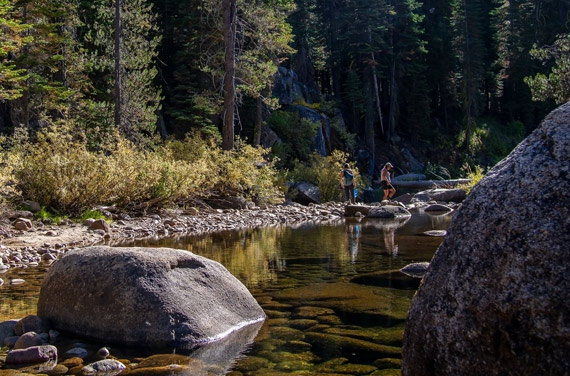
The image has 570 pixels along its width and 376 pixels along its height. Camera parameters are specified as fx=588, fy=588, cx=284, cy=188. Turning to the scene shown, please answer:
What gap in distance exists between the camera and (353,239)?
1287cm

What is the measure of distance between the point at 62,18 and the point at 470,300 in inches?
866

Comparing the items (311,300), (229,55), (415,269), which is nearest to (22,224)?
(311,300)

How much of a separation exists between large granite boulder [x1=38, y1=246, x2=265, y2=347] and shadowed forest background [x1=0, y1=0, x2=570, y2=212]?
6796 millimetres

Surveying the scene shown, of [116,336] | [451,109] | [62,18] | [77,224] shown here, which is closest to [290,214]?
[77,224]

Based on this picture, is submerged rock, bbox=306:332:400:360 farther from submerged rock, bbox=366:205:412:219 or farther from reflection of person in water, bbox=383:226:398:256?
submerged rock, bbox=366:205:412:219

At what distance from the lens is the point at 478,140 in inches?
1817

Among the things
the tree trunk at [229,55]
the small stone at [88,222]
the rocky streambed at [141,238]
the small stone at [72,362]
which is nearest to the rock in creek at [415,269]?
the rocky streambed at [141,238]

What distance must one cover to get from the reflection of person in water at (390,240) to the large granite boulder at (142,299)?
5356 millimetres

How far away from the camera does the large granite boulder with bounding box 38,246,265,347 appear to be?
16.6ft

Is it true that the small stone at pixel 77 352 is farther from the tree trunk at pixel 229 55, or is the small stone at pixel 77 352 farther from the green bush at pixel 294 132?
the green bush at pixel 294 132

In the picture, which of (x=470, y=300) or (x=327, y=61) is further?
(x=327, y=61)

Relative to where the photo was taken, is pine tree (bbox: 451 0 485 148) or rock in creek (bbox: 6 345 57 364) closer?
rock in creek (bbox: 6 345 57 364)

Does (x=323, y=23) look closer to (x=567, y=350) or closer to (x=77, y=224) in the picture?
(x=77, y=224)

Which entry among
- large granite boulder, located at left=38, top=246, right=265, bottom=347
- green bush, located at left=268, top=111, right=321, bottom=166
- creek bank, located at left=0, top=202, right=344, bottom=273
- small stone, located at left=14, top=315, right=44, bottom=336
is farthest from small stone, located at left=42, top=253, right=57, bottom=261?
green bush, located at left=268, top=111, right=321, bottom=166
